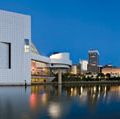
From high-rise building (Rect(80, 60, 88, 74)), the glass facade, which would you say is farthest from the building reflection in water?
high-rise building (Rect(80, 60, 88, 74))

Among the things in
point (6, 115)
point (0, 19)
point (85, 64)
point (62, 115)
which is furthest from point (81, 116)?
point (85, 64)

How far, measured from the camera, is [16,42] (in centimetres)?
6425

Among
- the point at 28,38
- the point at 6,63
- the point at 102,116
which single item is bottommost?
the point at 102,116

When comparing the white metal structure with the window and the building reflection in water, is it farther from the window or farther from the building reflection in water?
the building reflection in water

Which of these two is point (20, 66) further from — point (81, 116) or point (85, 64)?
point (85, 64)

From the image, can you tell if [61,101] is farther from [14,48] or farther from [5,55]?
[14,48]

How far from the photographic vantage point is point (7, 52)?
6425 cm

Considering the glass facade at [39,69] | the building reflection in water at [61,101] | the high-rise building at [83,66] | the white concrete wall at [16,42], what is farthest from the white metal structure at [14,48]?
A: the high-rise building at [83,66]

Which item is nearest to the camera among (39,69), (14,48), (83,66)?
(14,48)

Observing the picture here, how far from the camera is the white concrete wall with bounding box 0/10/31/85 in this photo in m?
62.8

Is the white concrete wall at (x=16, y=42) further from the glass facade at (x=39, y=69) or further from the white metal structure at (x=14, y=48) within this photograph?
the glass facade at (x=39, y=69)

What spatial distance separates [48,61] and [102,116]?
2930 inches

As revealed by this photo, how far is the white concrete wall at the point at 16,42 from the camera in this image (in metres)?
62.8

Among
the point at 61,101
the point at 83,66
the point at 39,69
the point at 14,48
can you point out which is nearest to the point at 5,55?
the point at 14,48
